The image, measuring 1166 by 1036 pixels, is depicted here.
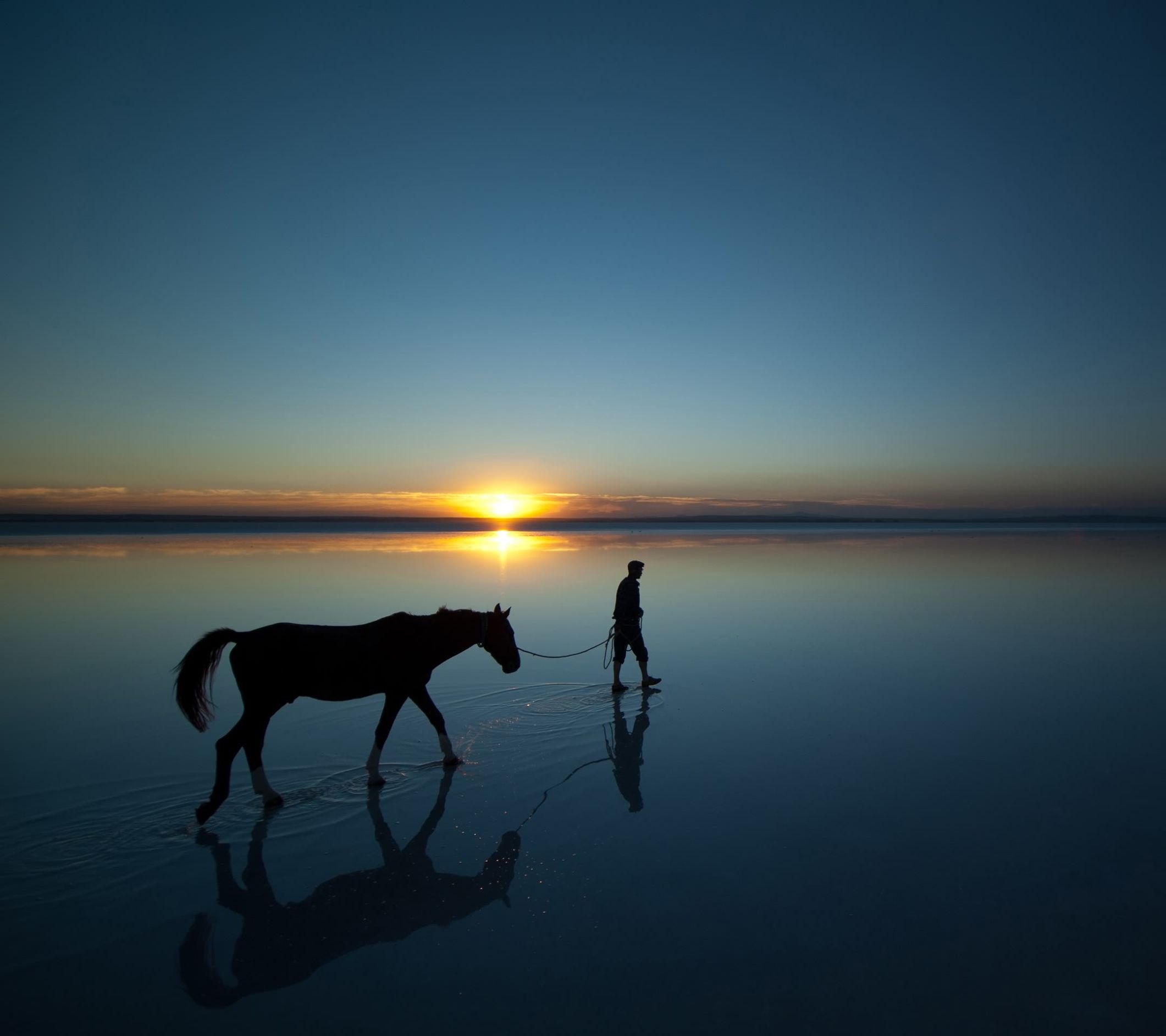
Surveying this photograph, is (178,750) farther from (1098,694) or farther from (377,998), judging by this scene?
(1098,694)

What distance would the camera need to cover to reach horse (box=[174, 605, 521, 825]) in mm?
5969

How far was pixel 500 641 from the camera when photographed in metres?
7.66

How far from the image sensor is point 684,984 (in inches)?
149

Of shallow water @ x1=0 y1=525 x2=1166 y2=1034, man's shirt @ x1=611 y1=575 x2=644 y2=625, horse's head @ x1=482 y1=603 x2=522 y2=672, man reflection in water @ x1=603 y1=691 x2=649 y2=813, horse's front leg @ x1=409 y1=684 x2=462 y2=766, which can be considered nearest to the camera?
shallow water @ x1=0 y1=525 x2=1166 y2=1034

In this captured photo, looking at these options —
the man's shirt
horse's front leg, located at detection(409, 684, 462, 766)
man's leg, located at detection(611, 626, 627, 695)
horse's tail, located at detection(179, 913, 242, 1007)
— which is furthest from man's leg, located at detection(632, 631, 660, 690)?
horse's tail, located at detection(179, 913, 242, 1007)

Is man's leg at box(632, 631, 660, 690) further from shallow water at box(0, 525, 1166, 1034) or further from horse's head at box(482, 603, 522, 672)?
horse's head at box(482, 603, 522, 672)

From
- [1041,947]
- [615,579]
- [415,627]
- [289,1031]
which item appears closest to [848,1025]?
[1041,947]

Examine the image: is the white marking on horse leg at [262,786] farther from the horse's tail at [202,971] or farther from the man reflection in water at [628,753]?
the man reflection in water at [628,753]

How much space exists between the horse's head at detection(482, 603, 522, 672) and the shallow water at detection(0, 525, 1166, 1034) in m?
1.02

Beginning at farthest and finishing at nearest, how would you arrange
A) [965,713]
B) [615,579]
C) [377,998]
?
[615,579] → [965,713] → [377,998]

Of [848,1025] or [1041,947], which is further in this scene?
[1041,947]

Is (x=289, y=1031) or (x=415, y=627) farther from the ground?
(x=415, y=627)

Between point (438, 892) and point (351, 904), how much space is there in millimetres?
587

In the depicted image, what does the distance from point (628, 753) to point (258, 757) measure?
3.85m
